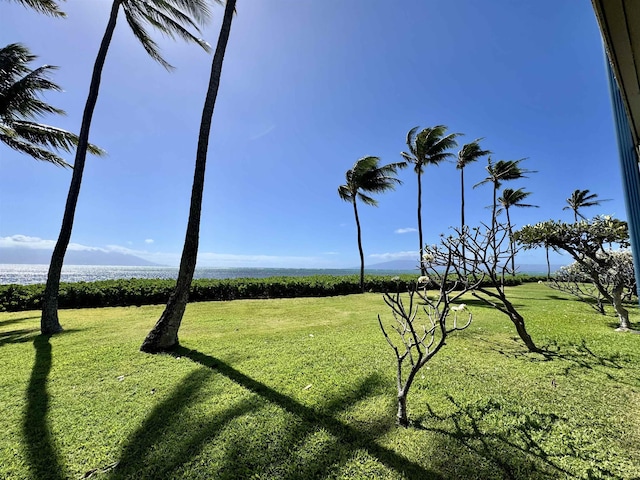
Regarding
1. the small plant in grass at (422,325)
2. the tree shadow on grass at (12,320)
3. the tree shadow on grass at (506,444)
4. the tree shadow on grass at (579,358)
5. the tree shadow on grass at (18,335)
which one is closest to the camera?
the tree shadow on grass at (506,444)

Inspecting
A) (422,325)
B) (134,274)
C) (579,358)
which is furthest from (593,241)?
(134,274)

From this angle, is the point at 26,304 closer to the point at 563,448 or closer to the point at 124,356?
the point at 124,356

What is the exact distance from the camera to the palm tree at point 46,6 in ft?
23.8

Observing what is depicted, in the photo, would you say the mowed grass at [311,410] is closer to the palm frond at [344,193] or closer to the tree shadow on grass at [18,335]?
the tree shadow on grass at [18,335]

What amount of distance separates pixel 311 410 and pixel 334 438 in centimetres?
51

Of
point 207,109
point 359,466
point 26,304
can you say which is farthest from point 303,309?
point 26,304

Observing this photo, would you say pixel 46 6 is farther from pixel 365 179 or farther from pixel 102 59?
pixel 365 179

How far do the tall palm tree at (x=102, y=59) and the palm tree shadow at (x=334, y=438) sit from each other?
5883 millimetres

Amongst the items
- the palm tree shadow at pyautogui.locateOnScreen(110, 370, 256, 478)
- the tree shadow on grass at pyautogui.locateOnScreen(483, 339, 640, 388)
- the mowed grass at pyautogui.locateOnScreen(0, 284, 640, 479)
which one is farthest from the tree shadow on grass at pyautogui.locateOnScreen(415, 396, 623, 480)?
the palm tree shadow at pyautogui.locateOnScreen(110, 370, 256, 478)

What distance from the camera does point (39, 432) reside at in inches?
102

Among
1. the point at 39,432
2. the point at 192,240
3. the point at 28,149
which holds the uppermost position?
the point at 28,149

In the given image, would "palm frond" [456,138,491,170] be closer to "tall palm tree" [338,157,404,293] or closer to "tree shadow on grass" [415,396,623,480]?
"tall palm tree" [338,157,404,293]

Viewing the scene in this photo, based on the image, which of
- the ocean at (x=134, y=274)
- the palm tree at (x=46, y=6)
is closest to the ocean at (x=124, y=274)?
the ocean at (x=134, y=274)

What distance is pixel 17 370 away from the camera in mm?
3975
